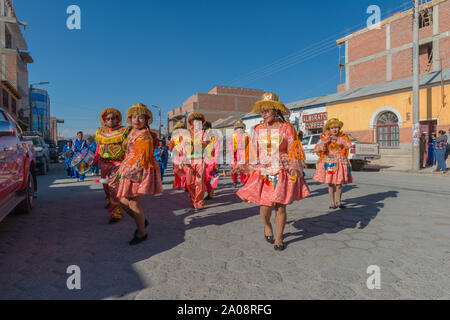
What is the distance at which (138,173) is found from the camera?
3.51m

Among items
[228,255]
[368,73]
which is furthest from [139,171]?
[368,73]

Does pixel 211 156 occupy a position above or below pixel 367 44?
below

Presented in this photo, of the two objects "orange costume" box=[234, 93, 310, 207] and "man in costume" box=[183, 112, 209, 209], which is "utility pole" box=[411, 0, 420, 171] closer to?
"man in costume" box=[183, 112, 209, 209]

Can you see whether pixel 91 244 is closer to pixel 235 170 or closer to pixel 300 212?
pixel 235 170

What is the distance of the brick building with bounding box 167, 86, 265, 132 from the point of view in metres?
54.3

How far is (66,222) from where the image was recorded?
15.0ft

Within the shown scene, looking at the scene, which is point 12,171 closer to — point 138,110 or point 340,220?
point 138,110

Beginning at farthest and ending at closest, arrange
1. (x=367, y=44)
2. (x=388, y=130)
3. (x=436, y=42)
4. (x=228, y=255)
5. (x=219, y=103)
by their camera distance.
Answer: (x=219, y=103) → (x=367, y=44) → (x=436, y=42) → (x=388, y=130) → (x=228, y=255)

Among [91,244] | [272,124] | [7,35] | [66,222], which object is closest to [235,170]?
[272,124]

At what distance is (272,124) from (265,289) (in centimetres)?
192

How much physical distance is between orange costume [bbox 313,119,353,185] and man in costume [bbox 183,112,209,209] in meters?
2.30

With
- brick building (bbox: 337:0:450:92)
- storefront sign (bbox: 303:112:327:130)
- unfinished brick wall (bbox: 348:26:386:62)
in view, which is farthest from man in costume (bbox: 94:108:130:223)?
unfinished brick wall (bbox: 348:26:386:62)

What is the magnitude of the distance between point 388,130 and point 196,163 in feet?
55.1

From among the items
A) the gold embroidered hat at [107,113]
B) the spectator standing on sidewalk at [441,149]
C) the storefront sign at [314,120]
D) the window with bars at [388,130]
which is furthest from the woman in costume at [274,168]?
the storefront sign at [314,120]
